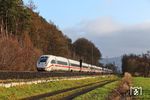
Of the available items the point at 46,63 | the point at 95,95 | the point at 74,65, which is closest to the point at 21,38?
the point at 74,65

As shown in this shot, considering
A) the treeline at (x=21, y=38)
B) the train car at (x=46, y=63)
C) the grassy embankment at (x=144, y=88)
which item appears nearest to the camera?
the grassy embankment at (x=144, y=88)

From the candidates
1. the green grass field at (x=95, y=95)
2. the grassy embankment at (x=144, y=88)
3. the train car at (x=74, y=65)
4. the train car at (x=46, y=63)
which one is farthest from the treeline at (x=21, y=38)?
the green grass field at (x=95, y=95)

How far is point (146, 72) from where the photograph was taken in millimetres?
165250

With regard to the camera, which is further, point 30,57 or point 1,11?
point 1,11

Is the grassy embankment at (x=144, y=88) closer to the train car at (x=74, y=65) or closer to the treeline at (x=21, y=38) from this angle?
the treeline at (x=21, y=38)

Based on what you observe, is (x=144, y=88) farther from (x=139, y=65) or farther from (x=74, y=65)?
(x=139, y=65)

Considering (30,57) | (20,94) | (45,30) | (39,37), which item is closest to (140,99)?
(20,94)

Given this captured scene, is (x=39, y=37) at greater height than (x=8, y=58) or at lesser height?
greater

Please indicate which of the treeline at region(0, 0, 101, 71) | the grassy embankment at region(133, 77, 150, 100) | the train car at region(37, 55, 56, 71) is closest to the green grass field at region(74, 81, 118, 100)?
the grassy embankment at region(133, 77, 150, 100)

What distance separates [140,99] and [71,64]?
64.1 m

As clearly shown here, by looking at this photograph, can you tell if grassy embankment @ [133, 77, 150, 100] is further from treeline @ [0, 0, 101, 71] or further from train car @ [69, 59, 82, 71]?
train car @ [69, 59, 82, 71]

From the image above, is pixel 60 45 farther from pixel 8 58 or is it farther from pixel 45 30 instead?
pixel 8 58

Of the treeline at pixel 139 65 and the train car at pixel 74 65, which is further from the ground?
the treeline at pixel 139 65

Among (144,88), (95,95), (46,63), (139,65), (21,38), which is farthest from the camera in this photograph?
(139,65)
